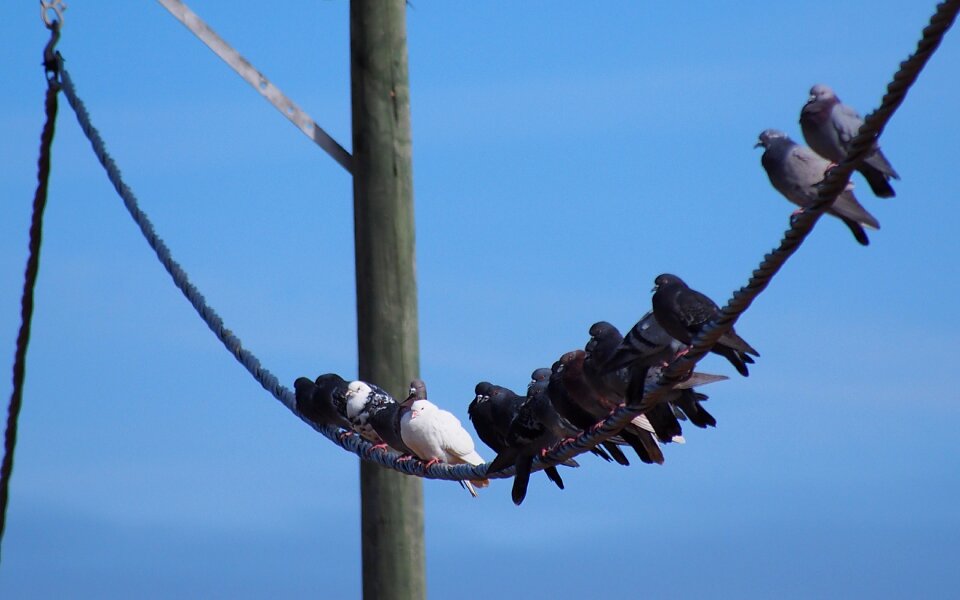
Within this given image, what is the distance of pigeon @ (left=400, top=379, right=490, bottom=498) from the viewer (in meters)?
5.09

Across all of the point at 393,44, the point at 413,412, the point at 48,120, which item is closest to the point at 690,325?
the point at 413,412

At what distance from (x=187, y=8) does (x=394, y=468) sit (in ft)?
7.37

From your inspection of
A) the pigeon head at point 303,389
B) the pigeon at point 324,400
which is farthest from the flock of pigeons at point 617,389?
the pigeon head at point 303,389

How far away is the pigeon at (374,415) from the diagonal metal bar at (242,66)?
45.3 inches

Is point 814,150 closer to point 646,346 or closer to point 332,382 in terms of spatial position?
point 646,346

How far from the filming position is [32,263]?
23.0 feet

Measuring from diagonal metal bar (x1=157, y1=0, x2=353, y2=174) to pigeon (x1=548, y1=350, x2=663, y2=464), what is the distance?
2.07m

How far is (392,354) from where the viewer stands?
18.3 feet

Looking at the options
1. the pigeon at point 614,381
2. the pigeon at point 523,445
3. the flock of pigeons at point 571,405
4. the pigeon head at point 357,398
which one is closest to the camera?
the flock of pigeons at point 571,405

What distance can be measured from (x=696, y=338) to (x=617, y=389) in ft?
1.94

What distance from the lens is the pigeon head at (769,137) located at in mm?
3861

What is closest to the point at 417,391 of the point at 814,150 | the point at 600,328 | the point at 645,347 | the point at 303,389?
the point at 303,389

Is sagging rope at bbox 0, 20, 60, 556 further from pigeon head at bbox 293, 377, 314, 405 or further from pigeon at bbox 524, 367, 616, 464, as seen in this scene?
pigeon at bbox 524, 367, 616, 464

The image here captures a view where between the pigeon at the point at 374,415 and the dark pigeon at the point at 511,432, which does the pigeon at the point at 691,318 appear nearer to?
the dark pigeon at the point at 511,432
